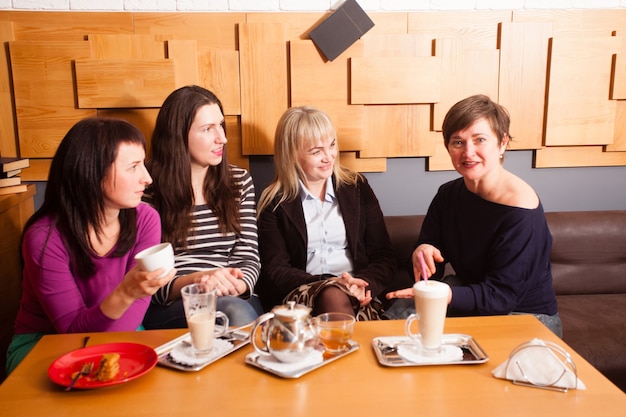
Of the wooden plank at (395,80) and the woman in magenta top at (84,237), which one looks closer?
the woman in magenta top at (84,237)

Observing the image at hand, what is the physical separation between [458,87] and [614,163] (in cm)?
83

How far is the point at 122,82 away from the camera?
2.36 m

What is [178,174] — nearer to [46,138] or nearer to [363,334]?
[46,138]

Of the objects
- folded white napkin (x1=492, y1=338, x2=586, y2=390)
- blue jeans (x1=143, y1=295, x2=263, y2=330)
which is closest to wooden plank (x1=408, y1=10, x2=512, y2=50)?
blue jeans (x1=143, y1=295, x2=263, y2=330)

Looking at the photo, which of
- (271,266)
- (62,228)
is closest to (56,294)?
(62,228)

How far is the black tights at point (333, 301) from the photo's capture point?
6.09 ft

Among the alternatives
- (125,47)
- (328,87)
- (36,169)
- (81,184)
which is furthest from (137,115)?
(81,184)

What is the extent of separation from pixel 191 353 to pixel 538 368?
0.73 meters

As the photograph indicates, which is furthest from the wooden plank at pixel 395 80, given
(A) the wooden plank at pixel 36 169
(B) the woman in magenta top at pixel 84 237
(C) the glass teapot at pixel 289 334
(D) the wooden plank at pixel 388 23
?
(C) the glass teapot at pixel 289 334

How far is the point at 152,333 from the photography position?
1.40m

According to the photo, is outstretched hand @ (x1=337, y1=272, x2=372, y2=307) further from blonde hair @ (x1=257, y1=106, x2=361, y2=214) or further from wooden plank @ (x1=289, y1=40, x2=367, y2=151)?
wooden plank @ (x1=289, y1=40, x2=367, y2=151)

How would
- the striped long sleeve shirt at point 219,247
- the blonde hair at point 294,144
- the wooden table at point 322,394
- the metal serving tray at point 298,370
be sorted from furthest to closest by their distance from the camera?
the blonde hair at point 294,144, the striped long sleeve shirt at point 219,247, the metal serving tray at point 298,370, the wooden table at point 322,394

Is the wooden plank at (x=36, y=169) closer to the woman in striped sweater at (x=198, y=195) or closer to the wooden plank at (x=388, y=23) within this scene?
the woman in striped sweater at (x=198, y=195)

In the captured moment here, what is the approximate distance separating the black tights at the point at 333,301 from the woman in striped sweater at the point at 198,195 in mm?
268
